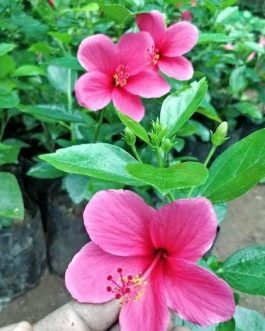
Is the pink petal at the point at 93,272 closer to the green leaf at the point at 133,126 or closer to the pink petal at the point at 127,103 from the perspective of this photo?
the green leaf at the point at 133,126

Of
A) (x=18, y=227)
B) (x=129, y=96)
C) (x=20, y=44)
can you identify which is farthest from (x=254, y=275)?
(x=20, y=44)

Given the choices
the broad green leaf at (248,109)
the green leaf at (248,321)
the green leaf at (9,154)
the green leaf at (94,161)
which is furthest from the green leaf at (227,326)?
the broad green leaf at (248,109)

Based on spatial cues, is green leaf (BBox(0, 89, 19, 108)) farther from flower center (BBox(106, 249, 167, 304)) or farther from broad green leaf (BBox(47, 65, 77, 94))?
flower center (BBox(106, 249, 167, 304))

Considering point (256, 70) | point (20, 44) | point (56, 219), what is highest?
point (20, 44)

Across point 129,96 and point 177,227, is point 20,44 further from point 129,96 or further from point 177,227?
point 177,227

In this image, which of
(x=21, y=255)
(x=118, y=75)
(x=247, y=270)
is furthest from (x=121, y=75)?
(x=21, y=255)

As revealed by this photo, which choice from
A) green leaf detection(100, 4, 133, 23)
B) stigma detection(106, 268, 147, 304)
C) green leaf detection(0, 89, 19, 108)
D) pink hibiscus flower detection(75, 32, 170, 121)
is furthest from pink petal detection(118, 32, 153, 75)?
stigma detection(106, 268, 147, 304)

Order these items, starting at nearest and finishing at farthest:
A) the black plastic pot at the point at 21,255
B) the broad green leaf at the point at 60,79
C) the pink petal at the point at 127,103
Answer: the pink petal at the point at 127,103
the broad green leaf at the point at 60,79
the black plastic pot at the point at 21,255
